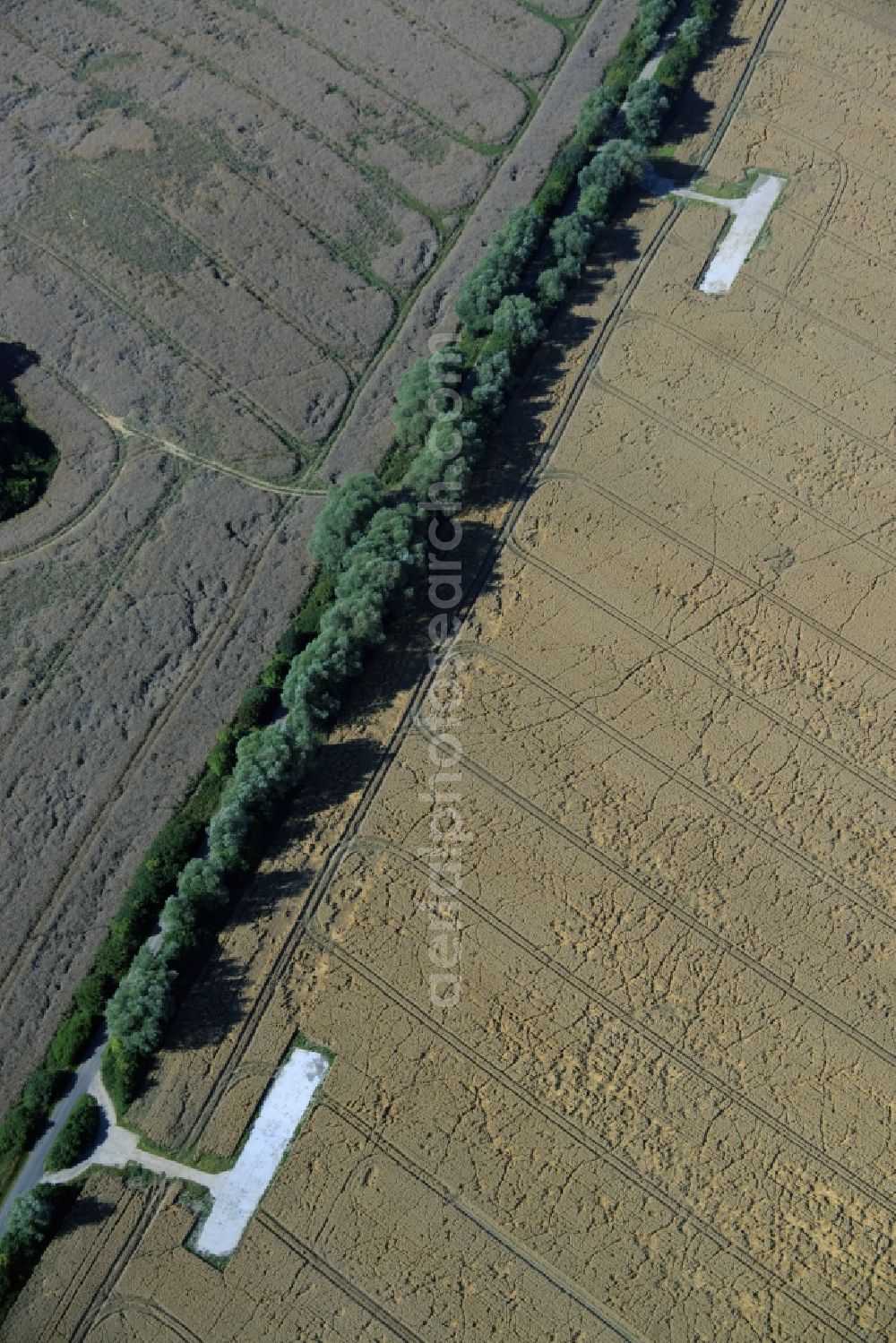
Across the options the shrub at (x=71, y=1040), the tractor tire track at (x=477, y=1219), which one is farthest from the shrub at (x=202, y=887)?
the tractor tire track at (x=477, y=1219)

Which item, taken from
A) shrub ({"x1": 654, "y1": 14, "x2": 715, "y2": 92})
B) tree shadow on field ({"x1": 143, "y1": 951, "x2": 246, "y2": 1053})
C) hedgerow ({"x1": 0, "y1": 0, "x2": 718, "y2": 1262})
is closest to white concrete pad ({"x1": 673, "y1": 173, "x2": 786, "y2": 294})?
hedgerow ({"x1": 0, "y1": 0, "x2": 718, "y2": 1262})

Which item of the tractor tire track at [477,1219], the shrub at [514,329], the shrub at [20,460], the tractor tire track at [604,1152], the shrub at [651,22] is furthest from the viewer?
the shrub at [651,22]


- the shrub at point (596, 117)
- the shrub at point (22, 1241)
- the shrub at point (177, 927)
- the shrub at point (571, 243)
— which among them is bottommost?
the shrub at point (22, 1241)

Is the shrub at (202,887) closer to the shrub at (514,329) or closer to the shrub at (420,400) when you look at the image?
the shrub at (420,400)

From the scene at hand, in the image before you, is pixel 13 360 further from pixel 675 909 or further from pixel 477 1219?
pixel 477 1219

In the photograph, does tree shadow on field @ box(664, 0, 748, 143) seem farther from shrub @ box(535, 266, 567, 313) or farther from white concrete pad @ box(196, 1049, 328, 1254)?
white concrete pad @ box(196, 1049, 328, 1254)

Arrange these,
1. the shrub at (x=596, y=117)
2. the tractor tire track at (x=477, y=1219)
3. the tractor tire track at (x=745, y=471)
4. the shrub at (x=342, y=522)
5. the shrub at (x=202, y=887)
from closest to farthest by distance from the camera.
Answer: the tractor tire track at (x=477, y=1219)
the shrub at (x=202, y=887)
the shrub at (x=342, y=522)
the tractor tire track at (x=745, y=471)
the shrub at (x=596, y=117)

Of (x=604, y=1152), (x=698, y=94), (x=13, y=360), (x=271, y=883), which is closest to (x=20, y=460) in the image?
(x=13, y=360)

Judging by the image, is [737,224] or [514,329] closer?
[514,329]
